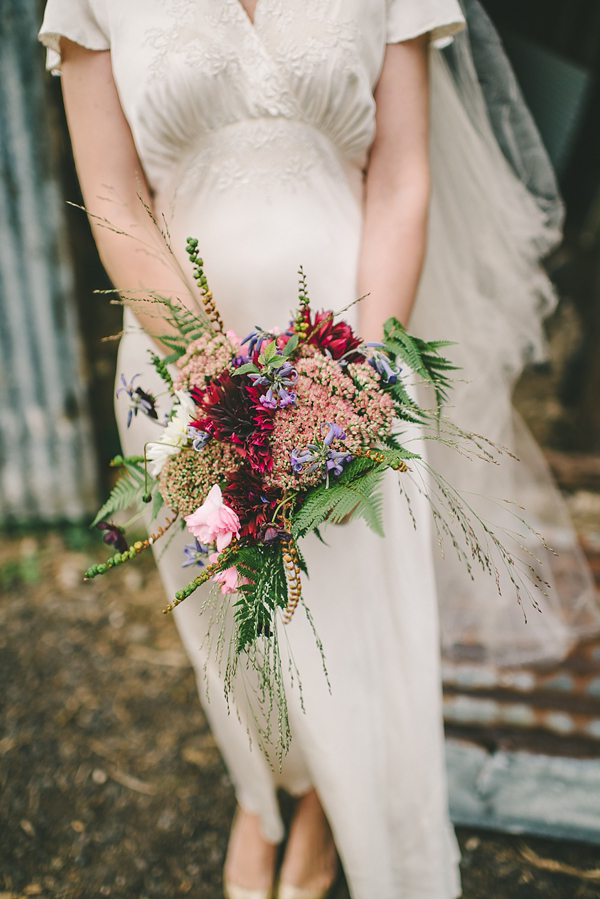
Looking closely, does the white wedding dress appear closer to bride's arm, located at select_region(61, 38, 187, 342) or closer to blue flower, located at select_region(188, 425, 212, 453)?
bride's arm, located at select_region(61, 38, 187, 342)

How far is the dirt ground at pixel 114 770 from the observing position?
1639 mm

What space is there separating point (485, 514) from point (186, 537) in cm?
95

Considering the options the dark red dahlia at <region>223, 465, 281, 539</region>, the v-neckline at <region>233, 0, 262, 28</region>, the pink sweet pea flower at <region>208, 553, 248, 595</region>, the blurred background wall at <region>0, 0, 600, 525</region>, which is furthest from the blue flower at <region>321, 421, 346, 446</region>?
the blurred background wall at <region>0, 0, 600, 525</region>

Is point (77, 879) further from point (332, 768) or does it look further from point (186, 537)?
point (186, 537)

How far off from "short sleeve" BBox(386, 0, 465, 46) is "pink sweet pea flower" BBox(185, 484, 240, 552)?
100 cm

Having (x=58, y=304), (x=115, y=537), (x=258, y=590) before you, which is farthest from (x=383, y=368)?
(x=58, y=304)

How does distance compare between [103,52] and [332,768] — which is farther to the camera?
[332,768]

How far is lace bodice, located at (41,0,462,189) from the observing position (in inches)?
46.6

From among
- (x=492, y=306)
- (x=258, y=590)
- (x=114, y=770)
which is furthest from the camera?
(x=114, y=770)

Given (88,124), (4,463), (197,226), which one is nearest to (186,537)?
(197,226)

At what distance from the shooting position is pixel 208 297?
3.40 ft

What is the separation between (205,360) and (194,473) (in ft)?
0.60

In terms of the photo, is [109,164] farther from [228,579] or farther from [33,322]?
[33,322]

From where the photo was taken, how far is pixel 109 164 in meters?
1.26
